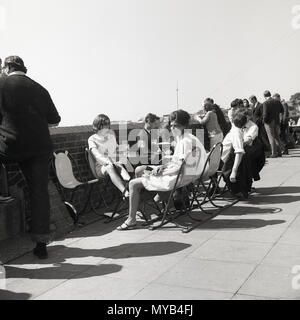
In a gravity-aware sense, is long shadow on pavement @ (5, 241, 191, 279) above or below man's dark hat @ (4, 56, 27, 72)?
below

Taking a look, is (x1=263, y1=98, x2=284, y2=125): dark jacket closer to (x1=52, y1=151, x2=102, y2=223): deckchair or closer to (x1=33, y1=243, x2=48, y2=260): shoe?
(x1=52, y1=151, x2=102, y2=223): deckchair

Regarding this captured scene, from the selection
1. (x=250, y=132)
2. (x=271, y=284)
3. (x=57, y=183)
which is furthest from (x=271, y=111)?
(x=271, y=284)

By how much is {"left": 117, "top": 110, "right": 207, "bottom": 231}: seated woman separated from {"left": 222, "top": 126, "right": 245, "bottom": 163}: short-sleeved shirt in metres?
1.68

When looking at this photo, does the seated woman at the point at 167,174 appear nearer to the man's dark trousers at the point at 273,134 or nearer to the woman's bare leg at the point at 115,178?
the woman's bare leg at the point at 115,178

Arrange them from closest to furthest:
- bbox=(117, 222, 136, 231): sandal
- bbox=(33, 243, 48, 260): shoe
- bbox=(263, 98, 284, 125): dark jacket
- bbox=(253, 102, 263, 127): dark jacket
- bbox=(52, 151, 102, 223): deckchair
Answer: bbox=(33, 243, 48, 260): shoe → bbox=(117, 222, 136, 231): sandal → bbox=(52, 151, 102, 223): deckchair → bbox=(263, 98, 284, 125): dark jacket → bbox=(253, 102, 263, 127): dark jacket

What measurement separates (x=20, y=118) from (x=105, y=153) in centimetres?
250

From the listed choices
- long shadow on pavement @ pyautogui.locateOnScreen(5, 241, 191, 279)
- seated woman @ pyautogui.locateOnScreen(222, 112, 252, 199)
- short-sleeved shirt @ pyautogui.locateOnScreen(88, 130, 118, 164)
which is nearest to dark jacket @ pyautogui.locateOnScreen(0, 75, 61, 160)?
long shadow on pavement @ pyautogui.locateOnScreen(5, 241, 191, 279)

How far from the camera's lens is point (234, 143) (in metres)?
8.11

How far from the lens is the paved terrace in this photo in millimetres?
4188

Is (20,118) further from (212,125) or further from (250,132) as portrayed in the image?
(212,125)

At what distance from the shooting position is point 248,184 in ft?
27.0

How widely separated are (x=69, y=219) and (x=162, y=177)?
4.30 feet

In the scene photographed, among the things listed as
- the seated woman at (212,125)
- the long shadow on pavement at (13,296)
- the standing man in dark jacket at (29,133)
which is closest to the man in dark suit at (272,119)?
the seated woman at (212,125)
